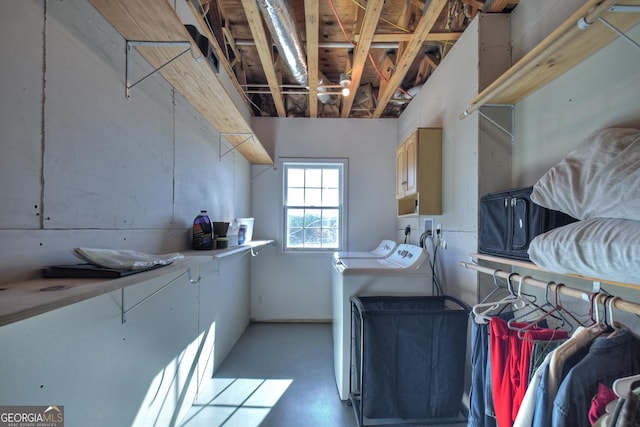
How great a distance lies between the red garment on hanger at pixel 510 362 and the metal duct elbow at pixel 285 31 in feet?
6.79

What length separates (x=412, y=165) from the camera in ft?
7.38

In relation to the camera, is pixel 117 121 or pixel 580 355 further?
pixel 117 121

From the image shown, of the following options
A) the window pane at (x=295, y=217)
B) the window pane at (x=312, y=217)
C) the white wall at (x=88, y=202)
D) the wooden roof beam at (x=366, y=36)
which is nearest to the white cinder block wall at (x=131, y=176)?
the white wall at (x=88, y=202)

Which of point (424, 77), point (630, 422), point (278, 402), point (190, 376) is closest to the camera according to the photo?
point (630, 422)

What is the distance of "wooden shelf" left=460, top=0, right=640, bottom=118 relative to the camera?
835mm

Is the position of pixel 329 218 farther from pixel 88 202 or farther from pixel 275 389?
pixel 88 202

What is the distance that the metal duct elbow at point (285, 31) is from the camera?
Result: 1.58 meters

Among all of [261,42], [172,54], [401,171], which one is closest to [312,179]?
[401,171]

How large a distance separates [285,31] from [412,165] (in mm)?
1434

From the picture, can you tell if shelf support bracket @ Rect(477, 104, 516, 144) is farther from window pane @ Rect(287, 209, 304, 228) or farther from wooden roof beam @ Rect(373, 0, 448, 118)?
window pane @ Rect(287, 209, 304, 228)

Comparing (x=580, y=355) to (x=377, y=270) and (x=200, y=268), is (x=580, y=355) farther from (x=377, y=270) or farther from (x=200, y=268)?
(x=200, y=268)

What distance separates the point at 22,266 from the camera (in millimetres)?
760

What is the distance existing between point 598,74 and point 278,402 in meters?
2.67

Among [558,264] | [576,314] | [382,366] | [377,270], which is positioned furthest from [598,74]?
[382,366]
